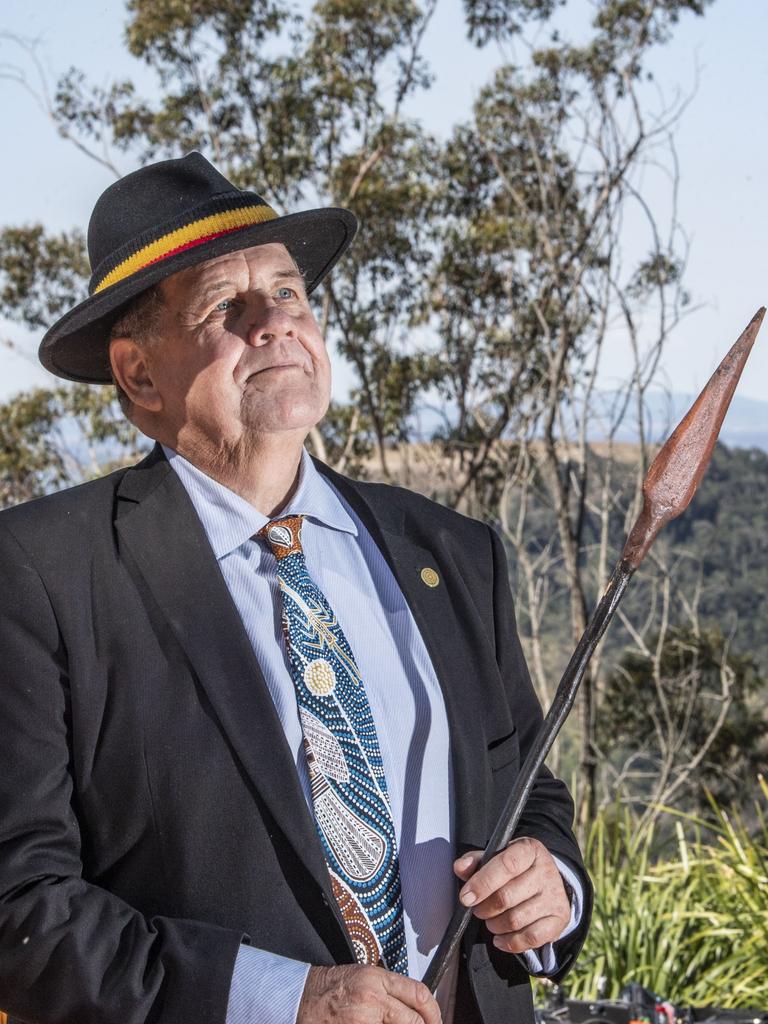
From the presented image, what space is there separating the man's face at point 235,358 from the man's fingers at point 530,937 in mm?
770

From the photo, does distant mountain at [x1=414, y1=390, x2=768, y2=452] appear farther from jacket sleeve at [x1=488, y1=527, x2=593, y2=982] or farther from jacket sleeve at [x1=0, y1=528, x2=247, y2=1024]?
jacket sleeve at [x1=0, y1=528, x2=247, y2=1024]

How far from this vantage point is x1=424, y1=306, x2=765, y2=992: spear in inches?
68.6

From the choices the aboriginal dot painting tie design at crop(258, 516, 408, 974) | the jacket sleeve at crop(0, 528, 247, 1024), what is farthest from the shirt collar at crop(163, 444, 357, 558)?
the jacket sleeve at crop(0, 528, 247, 1024)

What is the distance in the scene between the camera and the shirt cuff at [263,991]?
1.65 meters

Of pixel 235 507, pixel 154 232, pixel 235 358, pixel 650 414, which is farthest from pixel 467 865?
pixel 650 414

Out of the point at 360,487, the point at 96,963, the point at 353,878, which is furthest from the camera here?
the point at 360,487

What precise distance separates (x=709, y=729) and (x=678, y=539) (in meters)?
10.4

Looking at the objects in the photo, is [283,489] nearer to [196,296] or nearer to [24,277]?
[196,296]

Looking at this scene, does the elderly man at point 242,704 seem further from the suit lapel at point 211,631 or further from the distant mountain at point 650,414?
the distant mountain at point 650,414

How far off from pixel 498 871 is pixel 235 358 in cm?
83

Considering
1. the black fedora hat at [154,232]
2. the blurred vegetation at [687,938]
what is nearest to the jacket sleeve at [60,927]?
the black fedora hat at [154,232]

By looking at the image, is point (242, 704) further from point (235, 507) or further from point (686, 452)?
point (686, 452)

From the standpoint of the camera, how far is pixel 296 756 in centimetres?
185

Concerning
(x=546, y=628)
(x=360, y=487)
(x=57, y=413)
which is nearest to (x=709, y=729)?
(x=546, y=628)
